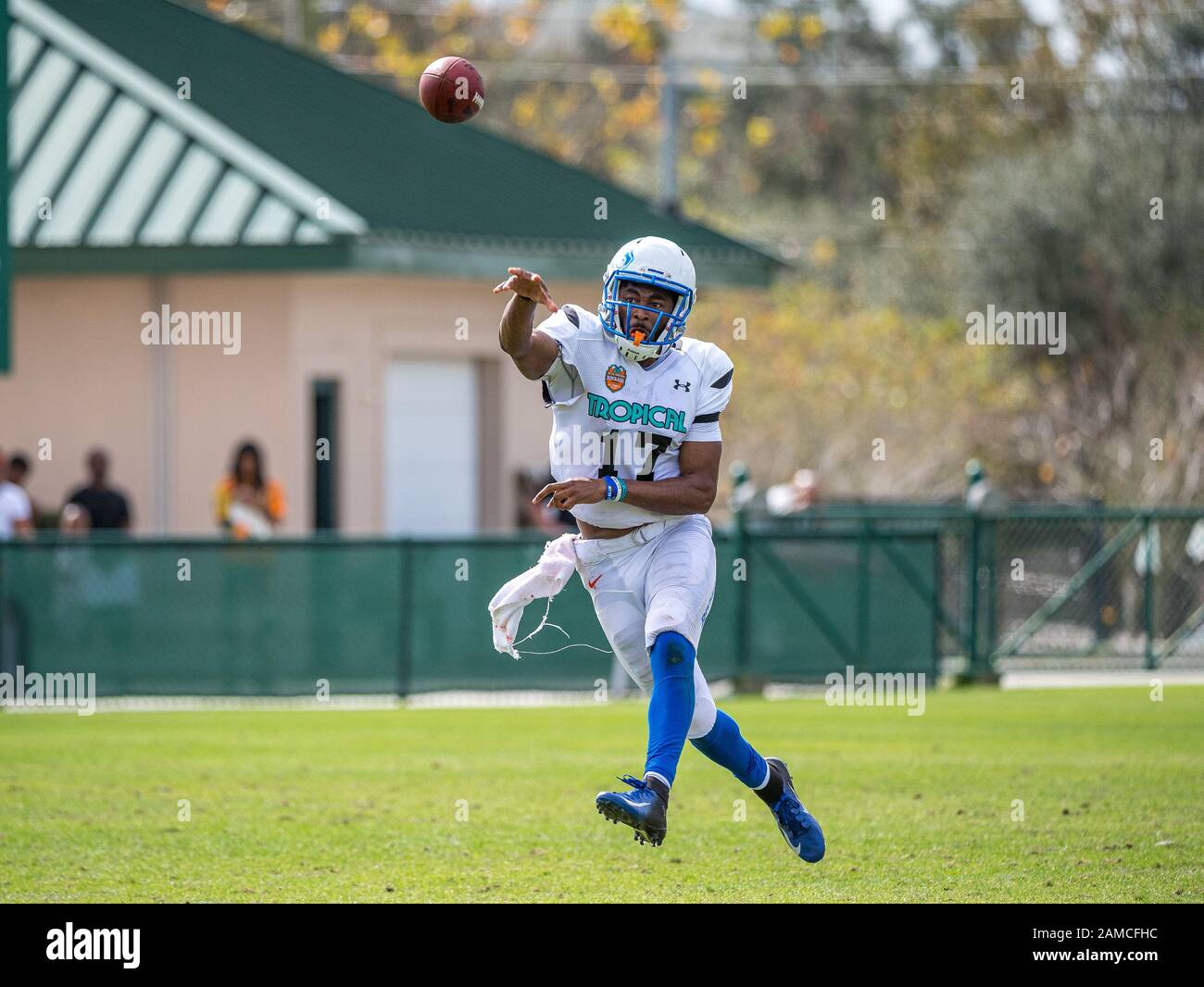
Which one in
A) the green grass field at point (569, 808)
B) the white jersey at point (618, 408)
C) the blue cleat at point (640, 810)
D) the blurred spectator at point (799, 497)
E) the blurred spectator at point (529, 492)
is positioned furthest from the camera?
the blurred spectator at point (529, 492)

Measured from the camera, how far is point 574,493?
7.55 meters

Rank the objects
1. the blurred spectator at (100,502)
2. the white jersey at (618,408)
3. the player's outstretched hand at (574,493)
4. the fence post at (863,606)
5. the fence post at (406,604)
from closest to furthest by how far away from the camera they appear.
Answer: the player's outstretched hand at (574,493) → the white jersey at (618,408) → the fence post at (406,604) → the fence post at (863,606) → the blurred spectator at (100,502)

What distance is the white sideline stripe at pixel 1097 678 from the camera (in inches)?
746

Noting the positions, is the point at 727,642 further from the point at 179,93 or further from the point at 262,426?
the point at 179,93

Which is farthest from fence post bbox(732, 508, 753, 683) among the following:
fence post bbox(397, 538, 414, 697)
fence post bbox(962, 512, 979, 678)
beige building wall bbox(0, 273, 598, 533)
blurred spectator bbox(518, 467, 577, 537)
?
beige building wall bbox(0, 273, 598, 533)

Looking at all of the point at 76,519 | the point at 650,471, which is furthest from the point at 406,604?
the point at 650,471

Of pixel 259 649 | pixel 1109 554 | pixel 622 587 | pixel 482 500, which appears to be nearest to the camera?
pixel 622 587

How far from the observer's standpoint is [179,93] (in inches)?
878

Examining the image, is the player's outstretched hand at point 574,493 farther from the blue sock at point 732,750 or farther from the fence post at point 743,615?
the fence post at point 743,615

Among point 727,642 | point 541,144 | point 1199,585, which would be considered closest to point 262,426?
point 727,642

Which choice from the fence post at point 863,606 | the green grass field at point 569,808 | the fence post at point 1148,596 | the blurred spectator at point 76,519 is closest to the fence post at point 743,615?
the fence post at point 863,606

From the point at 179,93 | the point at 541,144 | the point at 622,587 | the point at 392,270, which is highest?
the point at 541,144

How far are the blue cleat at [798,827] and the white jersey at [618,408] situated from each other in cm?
125

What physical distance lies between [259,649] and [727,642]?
13.5ft
